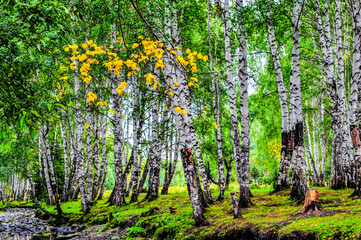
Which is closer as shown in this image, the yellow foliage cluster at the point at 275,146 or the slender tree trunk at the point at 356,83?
the slender tree trunk at the point at 356,83

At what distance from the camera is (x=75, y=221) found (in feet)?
37.3

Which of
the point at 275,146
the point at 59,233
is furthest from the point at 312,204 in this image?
the point at 275,146

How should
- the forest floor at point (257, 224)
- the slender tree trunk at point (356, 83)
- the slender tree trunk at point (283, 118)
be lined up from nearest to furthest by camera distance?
1. the forest floor at point (257, 224)
2. the slender tree trunk at point (356, 83)
3. the slender tree trunk at point (283, 118)

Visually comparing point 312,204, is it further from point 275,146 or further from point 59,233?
point 275,146

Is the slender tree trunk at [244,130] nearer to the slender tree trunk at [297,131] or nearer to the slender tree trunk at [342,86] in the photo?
the slender tree trunk at [297,131]

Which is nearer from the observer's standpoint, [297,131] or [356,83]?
[356,83]

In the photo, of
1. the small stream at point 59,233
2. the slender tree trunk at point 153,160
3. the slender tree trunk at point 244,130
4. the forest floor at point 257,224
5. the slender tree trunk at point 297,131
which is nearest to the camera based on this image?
the forest floor at point 257,224

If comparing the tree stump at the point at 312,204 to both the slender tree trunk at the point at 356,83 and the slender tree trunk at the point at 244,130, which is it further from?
the slender tree trunk at the point at 244,130

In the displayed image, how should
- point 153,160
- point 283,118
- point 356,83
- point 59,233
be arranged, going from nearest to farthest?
point 356,83, point 59,233, point 283,118, point 153,160

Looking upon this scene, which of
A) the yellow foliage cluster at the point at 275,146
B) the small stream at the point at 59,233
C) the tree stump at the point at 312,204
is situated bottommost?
the small stream at the point at 59,233

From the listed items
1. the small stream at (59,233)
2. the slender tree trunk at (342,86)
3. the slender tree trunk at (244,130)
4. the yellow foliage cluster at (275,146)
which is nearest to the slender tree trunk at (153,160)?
the small stream at (59,233)

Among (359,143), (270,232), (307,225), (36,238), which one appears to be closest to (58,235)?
(36,238)

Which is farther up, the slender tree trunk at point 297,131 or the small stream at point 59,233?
the slender tree trunk at point 297,131

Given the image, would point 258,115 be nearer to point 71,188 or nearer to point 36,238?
point 36,238
